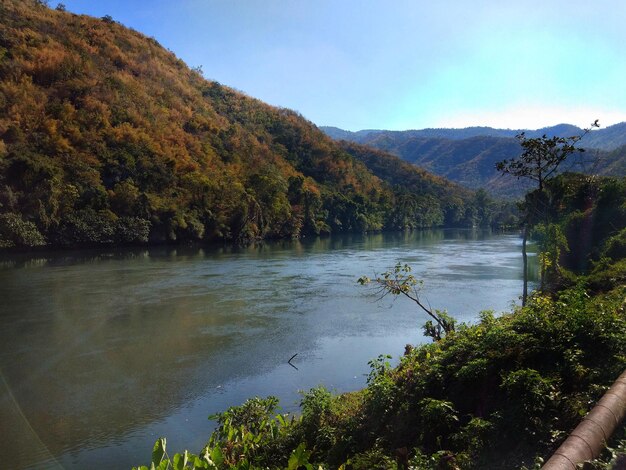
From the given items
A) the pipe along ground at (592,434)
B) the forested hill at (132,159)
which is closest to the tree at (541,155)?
the pipe along ground at (592,434)

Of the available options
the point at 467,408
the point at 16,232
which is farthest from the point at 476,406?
the point at 16,232

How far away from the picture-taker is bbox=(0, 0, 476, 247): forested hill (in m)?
38.1

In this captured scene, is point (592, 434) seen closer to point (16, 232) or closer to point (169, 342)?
point (169, 342)

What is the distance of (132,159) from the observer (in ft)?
149

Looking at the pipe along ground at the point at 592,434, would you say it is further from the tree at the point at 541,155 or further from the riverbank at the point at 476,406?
the tree at the point at 541,155

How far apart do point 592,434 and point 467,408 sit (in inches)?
76.0

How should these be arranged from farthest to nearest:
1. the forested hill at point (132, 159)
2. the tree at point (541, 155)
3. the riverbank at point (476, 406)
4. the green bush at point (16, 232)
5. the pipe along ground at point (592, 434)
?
the forested hill at point (132, 159) → the green bush at point (16, 232) → the tree at point (541, 155) → the riverbank at point (476, 406) → the pipe along ground at point (592, 434)

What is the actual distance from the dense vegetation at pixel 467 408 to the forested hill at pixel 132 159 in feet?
115

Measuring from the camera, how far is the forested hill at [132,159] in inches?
1501

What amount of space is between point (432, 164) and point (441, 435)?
585 feet

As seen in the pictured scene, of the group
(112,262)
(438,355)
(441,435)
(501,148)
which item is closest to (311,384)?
(438,355)

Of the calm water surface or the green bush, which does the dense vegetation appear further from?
the green bush

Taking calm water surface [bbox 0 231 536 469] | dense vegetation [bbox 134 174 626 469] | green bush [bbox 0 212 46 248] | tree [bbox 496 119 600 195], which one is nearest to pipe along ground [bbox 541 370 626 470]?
dense vegetation [bbox 134 174 626 469]

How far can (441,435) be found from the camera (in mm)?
4516
